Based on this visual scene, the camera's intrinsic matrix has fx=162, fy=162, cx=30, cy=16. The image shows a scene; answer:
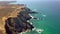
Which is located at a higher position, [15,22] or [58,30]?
[15,22]

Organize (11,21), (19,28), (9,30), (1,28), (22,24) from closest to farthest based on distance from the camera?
(1,28) < (9,30) < (11,21) < (19,28) < (22,24)

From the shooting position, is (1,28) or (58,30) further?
(58,30)

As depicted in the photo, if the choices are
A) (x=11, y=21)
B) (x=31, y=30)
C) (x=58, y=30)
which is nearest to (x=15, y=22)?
(x=11, y=21)

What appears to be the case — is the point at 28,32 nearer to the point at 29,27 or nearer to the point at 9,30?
the point at 29,27

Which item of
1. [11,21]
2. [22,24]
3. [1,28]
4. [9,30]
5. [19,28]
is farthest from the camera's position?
[22,24]

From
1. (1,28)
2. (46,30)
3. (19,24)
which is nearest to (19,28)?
(19,24)

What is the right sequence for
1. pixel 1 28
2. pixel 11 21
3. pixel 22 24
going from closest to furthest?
pixel 1 28
pixel 11 21
pixel 22 24

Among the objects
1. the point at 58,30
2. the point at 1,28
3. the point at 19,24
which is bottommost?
the point at 58,30

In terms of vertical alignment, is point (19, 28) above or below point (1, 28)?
below

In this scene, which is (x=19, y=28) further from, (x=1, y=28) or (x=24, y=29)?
(x=1, y=28)
